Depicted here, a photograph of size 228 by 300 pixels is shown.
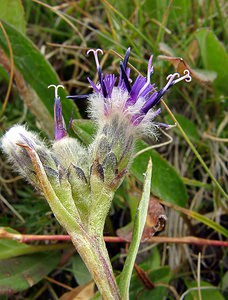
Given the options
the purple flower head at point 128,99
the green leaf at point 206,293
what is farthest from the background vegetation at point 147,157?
the purple flower head at point 128,99

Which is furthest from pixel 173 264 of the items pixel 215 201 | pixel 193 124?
pixel 193 124

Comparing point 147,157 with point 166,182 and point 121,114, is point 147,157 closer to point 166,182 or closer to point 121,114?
point 166,182

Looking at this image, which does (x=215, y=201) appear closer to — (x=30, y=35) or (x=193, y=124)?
(x=193, y=124)

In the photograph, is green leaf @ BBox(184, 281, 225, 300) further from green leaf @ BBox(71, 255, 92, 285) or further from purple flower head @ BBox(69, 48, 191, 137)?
purple flower head @ BBox(69, 48, 191, 137)

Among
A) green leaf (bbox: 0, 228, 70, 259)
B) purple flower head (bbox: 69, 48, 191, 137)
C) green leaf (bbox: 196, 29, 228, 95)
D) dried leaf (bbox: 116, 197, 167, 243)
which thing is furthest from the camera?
green leaf (bbox: 196, 29, 228, 95)

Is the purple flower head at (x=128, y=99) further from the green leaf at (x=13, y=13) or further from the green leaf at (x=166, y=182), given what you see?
the green leaf at (x=13, y=13)

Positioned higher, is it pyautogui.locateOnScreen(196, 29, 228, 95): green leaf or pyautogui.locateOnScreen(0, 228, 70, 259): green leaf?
pyautogui.locateOnScreen(196, 29, 228, 95): green leaf

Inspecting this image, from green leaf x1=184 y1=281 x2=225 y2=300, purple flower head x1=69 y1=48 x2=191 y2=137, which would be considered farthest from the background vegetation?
purple flower head x1=69 y1=48 x2=191 y2=137
